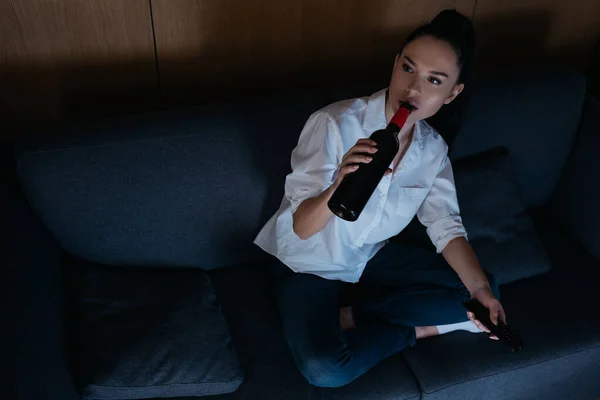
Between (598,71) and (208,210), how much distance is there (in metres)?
1.58

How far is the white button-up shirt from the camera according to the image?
1.24 m

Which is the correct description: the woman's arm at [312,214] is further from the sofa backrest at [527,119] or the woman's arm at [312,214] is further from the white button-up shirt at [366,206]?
the sofa backrest at [527,119]

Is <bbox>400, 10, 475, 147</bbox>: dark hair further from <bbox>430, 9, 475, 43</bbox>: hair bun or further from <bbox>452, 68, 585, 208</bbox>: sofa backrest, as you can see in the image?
<bbox>452, 68, 585, 208</bbox>: sofa backrest

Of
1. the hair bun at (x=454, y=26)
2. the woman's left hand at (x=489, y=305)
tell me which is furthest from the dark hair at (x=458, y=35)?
the woman's left hand at (x=489, y=305)

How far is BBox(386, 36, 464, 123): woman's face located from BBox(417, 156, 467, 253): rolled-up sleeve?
26cm

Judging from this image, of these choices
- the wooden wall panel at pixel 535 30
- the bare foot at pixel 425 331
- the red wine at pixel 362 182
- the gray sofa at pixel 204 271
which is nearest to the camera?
the red wine at pixel 362 182

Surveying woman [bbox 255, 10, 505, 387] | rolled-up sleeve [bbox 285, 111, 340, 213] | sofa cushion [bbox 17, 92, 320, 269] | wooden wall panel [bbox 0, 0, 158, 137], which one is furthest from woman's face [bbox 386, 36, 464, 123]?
wooden wall panel [bbox 0, 0, 158, 137]

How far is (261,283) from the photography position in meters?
1.52

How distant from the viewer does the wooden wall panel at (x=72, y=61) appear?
4.51 ft

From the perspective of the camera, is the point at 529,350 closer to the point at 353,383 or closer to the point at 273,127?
the point at 353,383

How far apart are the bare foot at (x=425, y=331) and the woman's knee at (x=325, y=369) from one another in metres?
0.25

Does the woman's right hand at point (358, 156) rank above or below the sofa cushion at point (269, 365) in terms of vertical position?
above

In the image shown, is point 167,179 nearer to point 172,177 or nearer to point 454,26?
point 172,177

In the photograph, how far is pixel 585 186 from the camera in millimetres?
1709
